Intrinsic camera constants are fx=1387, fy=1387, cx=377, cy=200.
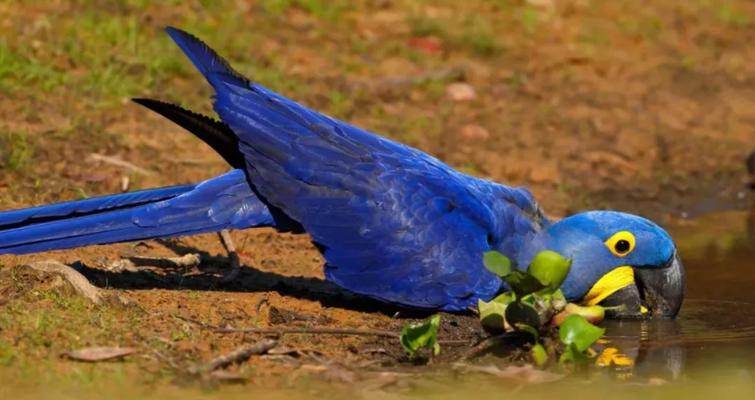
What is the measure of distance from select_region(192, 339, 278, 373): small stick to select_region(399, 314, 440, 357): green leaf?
16.7 inches

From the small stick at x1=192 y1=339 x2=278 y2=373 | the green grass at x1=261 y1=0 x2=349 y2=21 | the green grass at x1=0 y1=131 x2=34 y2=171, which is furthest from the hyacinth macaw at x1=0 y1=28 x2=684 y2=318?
the green grass at x1=261 y1=0 x2=349 y2=21

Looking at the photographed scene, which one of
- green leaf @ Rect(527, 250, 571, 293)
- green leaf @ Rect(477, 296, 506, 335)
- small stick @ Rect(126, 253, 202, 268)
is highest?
green leaf @ Rect(527, 250, 571, 293)

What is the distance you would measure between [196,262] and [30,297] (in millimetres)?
978

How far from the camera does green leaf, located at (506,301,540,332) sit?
4605 mm

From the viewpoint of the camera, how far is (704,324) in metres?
5.26

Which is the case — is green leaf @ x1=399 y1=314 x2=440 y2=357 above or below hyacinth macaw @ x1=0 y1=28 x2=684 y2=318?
below

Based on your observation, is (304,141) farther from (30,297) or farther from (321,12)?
(321,12)

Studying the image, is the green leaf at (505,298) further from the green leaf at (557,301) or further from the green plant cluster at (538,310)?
the green leaf at (557,301)

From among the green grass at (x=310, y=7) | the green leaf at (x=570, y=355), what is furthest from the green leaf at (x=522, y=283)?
the green grass at (x=310, y=7)

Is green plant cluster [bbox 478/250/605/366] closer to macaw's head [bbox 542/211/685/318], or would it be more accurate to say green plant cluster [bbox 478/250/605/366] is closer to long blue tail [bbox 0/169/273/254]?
macaw's head [bbox 542/211/685/318]

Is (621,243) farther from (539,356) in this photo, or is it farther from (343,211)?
(343,211)

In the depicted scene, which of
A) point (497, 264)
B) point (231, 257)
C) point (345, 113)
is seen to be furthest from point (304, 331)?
point (345, 113)

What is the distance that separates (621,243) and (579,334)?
745mm

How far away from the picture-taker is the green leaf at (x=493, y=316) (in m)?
4.69
